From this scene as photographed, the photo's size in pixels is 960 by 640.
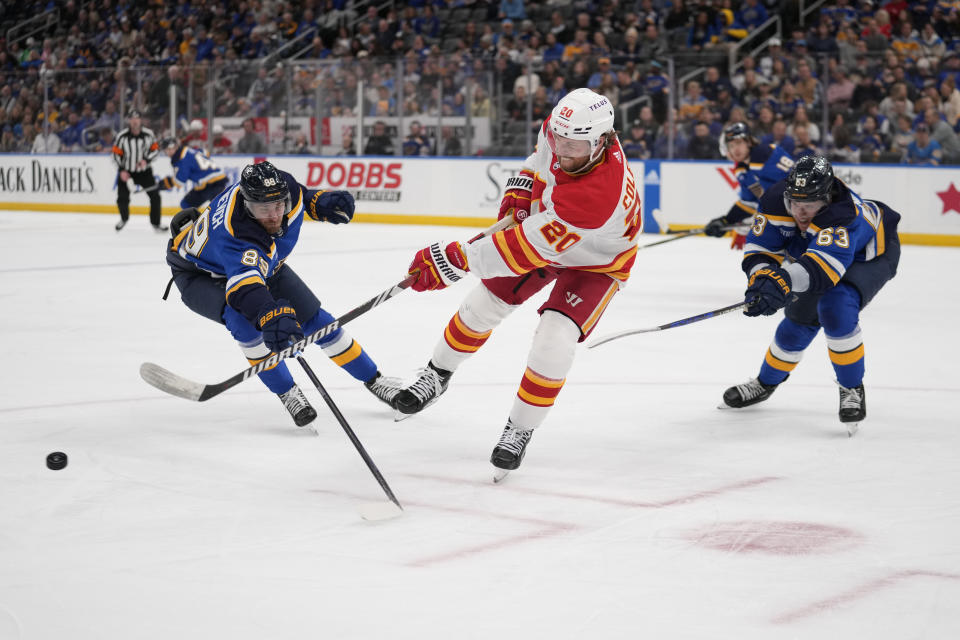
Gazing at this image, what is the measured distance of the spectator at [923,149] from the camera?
33.2 feet

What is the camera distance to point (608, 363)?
5027 mm

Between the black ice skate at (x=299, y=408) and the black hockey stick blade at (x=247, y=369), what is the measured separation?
0.29 m

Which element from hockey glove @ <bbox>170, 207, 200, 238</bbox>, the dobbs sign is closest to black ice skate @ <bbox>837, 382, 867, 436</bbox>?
hockey glove @ <bbox>170, 207, 200, 238</bbox>

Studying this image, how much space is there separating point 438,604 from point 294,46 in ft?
48.4

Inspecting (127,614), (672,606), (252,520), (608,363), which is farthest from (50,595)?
(608,363)

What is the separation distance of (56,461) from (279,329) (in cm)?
70

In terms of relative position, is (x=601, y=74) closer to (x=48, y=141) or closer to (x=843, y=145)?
(x=843, y=145)

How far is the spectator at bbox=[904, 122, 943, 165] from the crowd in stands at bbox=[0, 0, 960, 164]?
1 cm

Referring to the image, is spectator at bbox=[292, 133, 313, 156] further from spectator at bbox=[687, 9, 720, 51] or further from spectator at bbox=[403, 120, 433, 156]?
spectator at bbox=[687, 9, 720, 51]

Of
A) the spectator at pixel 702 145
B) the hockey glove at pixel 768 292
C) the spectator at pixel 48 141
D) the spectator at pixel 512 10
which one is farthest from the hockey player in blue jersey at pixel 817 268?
the spectator at pixel 48 141

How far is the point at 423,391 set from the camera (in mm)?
3754

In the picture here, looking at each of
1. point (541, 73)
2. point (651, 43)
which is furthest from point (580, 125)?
point (651, 43)

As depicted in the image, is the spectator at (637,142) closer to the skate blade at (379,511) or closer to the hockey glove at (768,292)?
the hockey glove at (768,292)

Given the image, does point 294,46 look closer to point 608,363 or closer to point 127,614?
point 608,363
